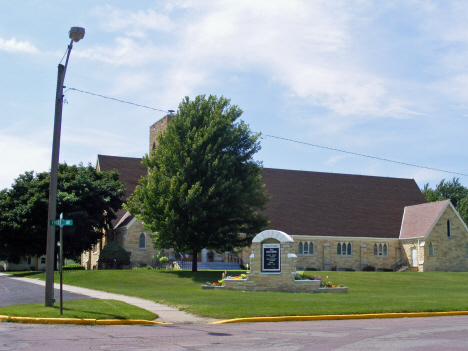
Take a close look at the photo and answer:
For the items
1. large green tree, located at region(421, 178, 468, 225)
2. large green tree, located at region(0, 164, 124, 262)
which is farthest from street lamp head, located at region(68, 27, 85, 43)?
large green tree, located at region(421, 178, 468, 225)

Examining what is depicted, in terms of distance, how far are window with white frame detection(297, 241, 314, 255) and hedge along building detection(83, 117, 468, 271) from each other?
0.09 m

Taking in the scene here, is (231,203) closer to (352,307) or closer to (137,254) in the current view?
(137,254)

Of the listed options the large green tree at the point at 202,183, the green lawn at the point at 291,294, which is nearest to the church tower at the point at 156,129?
the large green tree at the point at 202,183

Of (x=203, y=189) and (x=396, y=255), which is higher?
(x=203, y=189)

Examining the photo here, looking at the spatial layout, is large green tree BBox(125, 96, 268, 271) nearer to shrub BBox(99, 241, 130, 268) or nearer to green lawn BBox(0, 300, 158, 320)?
shrub BBox(99, 241, 130, 268)

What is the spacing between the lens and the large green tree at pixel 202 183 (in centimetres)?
3288

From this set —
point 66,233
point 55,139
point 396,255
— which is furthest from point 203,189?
point 396,255

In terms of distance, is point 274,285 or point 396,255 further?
point 396,255

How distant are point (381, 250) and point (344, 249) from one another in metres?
3.87

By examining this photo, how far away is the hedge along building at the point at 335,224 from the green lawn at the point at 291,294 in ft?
28.5

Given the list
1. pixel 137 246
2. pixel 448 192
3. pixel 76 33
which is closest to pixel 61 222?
pixel 76 33

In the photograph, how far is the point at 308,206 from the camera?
50.0 meters

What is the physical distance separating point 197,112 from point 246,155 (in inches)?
174

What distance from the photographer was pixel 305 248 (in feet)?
156
